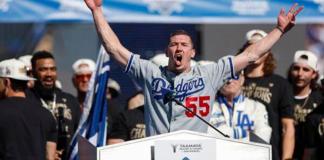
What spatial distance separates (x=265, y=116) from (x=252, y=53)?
2.10 m

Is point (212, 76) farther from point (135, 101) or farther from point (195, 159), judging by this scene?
point (135, 101)

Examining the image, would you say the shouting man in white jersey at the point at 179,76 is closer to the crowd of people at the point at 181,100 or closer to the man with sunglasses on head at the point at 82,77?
the crowd of people at the point at 181,100

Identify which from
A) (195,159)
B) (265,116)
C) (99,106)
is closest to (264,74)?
(265,116)

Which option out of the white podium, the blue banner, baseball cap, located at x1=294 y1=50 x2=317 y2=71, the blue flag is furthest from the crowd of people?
the white podium

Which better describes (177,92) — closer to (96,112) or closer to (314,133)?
(314,133)

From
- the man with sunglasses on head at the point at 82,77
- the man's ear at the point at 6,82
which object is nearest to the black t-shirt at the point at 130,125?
the man's ear at the point at 6,82

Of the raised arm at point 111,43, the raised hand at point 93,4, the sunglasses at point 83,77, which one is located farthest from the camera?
the sunglasses at point 83,77

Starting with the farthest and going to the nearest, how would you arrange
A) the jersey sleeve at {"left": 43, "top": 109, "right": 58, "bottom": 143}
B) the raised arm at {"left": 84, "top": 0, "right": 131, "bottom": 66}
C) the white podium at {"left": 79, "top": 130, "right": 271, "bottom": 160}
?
the jersey sleeve at {"left": 43, "top": 109, "right": 58, "bottom": 143}, the raised arm at {"left": 84, "top": 0, "right": 131, "bottom": 66}, the white podium at {"left": 79, "top": 130, "right": 271, "bottom": 160}

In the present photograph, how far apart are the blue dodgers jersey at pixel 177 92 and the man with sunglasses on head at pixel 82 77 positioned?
3684 millimetres

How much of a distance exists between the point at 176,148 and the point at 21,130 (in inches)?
86.6

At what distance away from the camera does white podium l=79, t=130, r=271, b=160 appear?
719cm

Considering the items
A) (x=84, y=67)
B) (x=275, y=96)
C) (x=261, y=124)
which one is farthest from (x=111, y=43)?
(x=84, y=67)

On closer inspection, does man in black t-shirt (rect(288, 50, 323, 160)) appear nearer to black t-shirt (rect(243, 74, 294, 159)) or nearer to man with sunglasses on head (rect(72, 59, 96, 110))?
black t-shirt (rect(243, 74, 294, 159))

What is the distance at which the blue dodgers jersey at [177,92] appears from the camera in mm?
8180
